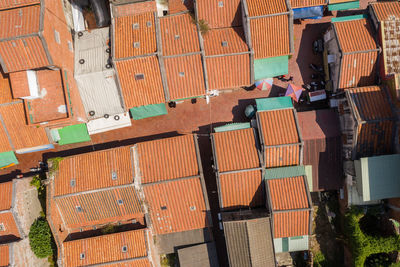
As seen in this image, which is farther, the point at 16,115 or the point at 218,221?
the point at 218,221

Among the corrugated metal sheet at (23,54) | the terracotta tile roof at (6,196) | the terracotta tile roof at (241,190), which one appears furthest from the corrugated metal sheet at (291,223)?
the corrugated metal sheet at (23,54)

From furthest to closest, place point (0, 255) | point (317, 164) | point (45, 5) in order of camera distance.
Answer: point (317, 164) < point (0, 255) < point (45, 5)

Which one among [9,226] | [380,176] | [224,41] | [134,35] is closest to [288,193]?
[380,176]

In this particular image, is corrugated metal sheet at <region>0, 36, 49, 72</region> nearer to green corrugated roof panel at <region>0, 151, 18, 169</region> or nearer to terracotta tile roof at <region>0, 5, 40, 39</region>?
terracotta tile roof at <region>0, 5, 40, 39</region>

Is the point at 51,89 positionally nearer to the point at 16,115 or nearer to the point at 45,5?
the point at 16,115

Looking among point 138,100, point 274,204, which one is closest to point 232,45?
point 138,100
